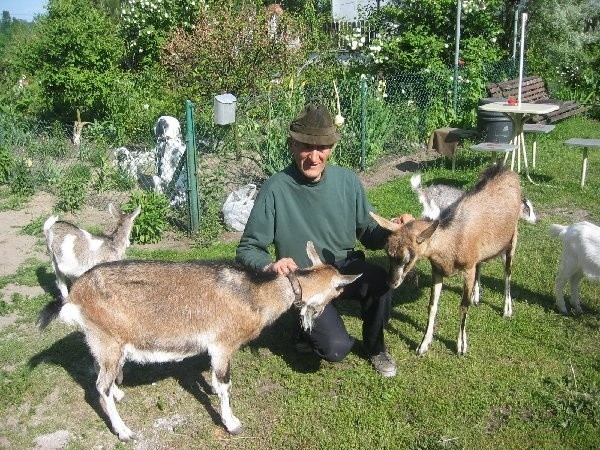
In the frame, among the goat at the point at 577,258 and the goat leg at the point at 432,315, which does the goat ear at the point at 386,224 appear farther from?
the goat at the point at 577,258

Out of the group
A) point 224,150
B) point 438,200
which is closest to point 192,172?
point 224,150

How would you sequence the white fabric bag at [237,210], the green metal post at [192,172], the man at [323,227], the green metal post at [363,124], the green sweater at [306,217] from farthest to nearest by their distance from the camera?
the green metal post at [363,124] → the white fabric bag at [237,210] → the green metal post at [192,172] → the green sweater at [306,217] → the man at [323,227]

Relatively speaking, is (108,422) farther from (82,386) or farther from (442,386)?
(442,386)

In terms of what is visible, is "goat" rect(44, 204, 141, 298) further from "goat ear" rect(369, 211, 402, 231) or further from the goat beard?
"goat ear" rect(369, 211, 402, 231)

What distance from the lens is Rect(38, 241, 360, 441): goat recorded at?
10.3 feet

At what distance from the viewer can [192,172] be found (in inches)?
252

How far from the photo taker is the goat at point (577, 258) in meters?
4.31

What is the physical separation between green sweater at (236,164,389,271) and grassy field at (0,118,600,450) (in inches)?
34.3

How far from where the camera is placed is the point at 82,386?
387cm

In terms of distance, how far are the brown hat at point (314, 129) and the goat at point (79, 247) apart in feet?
7.14

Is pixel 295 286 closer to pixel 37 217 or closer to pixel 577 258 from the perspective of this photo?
pixel 577 258

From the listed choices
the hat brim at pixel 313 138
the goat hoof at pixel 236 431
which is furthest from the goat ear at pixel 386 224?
the goat hoof at pixel 236 431

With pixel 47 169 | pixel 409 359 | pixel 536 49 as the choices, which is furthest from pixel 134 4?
pixel 409 359

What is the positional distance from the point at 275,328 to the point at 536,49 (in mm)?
12763
